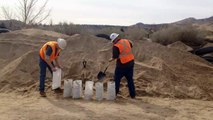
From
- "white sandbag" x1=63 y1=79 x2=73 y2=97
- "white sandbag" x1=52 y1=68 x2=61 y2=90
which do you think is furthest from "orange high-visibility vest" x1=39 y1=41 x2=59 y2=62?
"white sandbag" x1=63 y1=79 x2=73 y2=97

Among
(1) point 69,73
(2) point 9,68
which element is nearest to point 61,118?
(1) point 69,73

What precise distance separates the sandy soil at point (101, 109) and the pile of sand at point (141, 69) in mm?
869

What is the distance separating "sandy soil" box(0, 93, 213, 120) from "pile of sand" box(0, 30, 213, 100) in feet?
2.85

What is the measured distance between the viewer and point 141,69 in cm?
1150

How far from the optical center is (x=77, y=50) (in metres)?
12.9

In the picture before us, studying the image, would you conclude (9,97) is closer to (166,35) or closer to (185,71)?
(185,71)

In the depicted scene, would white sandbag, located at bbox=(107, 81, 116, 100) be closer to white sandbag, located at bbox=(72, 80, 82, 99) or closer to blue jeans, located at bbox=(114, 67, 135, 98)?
blue jeans, located at bbox=(114, 67, 135, 98)

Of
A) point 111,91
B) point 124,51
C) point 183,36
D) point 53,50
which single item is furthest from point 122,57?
point 183,36

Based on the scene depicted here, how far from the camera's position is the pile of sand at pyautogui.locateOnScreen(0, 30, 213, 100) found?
10.6m

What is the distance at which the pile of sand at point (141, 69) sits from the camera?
10570mm

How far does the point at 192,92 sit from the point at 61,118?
15.7 ft

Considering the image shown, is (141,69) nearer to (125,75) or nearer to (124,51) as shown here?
(125,75)

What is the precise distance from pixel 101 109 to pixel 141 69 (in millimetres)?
3707

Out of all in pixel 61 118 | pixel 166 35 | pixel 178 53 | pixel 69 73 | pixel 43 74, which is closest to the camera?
pixel 61 118
